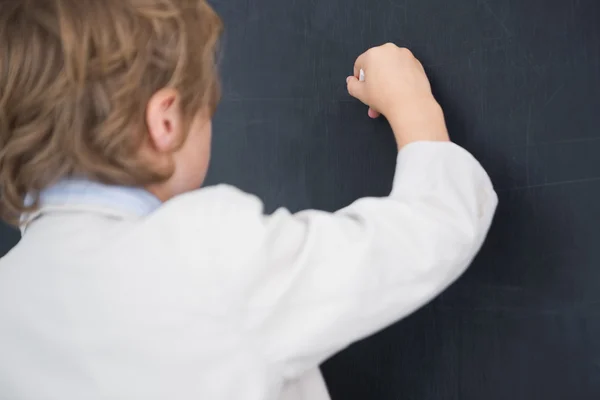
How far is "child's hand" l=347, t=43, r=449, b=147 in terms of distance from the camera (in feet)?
1.92

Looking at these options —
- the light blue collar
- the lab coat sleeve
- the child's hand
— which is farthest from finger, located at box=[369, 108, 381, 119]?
the light blue collar

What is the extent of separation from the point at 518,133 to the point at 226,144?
34 centimetres

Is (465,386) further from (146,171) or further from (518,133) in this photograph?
(146,171)

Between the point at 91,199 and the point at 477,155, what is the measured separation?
0.35 meters

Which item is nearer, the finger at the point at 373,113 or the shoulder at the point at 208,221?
the shoulder at the point at 208,221

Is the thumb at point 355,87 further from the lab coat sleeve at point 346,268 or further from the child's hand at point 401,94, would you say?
the lab coat sleeve at point 346,268

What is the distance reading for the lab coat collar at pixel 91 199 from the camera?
54 cm

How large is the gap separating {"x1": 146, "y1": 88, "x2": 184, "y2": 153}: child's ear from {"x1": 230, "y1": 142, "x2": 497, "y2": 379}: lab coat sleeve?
134 millimetres

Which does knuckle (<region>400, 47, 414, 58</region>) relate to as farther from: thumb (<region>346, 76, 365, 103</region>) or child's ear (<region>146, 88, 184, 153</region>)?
child's ear (<region>146, 88, 184, 153</region>)

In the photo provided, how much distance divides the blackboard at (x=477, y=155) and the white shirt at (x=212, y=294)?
4.0 inches

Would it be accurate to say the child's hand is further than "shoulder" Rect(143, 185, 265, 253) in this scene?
Yes

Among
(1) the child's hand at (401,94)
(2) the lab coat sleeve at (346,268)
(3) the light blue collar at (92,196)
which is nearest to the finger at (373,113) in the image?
(1) the child's hand at (401,94)

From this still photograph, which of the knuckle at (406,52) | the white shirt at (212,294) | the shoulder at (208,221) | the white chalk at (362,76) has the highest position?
the knuckle at (406,52)

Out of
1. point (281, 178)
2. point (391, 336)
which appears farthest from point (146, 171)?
point (391, 336)
